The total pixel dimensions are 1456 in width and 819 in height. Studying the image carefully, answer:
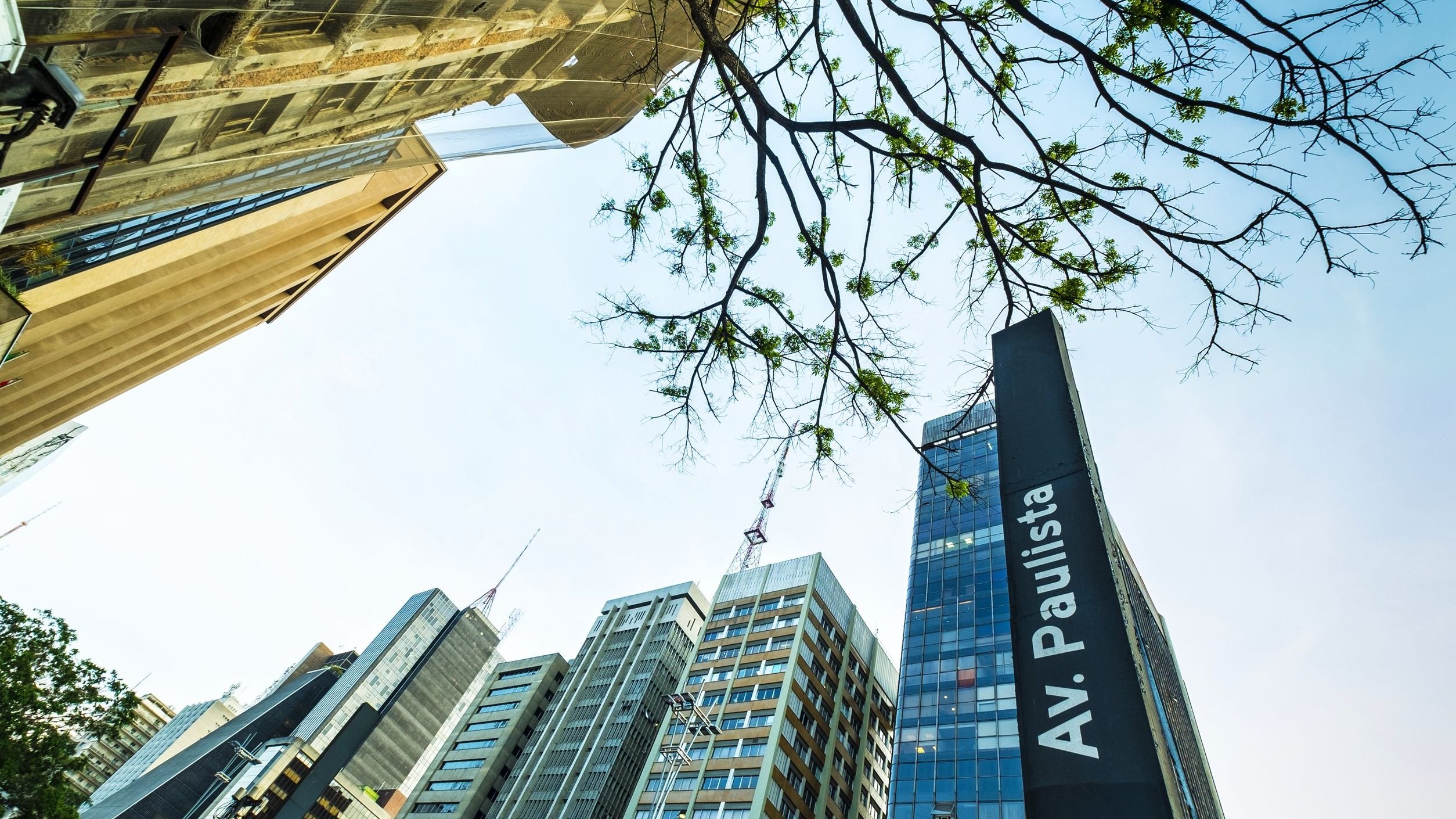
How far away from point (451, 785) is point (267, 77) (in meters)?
79.6

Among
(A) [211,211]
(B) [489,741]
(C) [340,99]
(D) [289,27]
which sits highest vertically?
(B) [489,741]

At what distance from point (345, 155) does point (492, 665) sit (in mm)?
139108

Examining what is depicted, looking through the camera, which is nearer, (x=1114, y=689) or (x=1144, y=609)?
(x=1114, y=689)

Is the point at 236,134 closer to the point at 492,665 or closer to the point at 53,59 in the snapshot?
the point at 53,59

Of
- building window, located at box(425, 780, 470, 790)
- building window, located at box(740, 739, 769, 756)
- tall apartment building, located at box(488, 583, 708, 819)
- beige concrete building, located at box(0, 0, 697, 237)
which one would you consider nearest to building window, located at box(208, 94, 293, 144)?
beige concrete building, located at box(0, 0, 697, 237)

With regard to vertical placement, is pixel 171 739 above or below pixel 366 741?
above

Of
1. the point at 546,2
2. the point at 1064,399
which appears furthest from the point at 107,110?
the point at 1064,399

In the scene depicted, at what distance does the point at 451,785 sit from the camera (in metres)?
69.3

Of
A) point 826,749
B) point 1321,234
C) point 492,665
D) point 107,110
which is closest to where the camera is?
point 1321,234

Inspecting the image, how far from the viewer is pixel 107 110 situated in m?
7.04

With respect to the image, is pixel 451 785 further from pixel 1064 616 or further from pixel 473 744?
pixel 1064 616

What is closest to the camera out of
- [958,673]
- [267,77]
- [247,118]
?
[267,77]

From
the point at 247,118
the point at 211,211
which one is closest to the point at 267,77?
the point at 247,118

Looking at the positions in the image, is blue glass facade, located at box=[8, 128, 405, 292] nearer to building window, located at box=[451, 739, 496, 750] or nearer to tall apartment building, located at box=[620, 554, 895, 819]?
tall apartment building, located at box=[620, 554, 895, 819]
